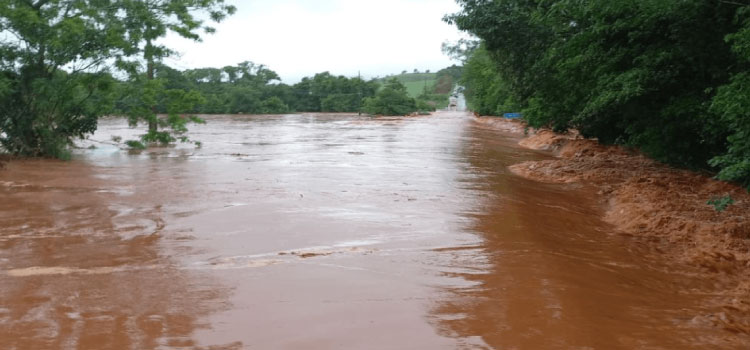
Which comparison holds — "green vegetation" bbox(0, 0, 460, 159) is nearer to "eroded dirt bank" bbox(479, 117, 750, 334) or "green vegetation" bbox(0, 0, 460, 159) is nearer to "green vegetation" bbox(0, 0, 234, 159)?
"green vegetation" bbox(0, 0, 234, 159)

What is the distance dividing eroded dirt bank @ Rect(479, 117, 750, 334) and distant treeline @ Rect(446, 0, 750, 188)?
30.6 inches

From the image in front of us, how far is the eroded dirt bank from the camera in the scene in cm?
654

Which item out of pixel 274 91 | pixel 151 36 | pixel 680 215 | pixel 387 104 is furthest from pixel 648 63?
pixel 274 91

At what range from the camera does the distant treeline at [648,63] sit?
8.82 metres

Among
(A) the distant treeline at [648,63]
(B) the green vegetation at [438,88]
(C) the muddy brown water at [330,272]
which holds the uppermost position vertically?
(B) the green vegetation at [438,88]

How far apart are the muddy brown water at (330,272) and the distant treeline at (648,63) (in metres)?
2.54

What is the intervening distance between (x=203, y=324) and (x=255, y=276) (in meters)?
1.45

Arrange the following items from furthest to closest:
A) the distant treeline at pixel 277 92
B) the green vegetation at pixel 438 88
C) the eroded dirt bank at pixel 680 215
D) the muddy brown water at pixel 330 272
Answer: the green vegetation at pixel 438 88
the distant treeline at pixel 277 92
the eroded dirt bank at pixel 680 215
the muddy brown water at pixel 330 272

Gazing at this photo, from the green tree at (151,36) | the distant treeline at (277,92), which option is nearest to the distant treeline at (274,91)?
the distant treeline at (277,92)

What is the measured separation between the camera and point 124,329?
4.82 meters

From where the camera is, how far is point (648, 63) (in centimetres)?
1148

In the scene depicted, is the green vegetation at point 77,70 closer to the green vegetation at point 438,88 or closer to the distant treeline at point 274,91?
the distant treeline at point 274,91

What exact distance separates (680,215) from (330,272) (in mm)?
6805

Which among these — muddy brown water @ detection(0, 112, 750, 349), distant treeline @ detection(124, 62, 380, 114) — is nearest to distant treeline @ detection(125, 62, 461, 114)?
distant treeline @ detection(124, 62, 380, 114)
